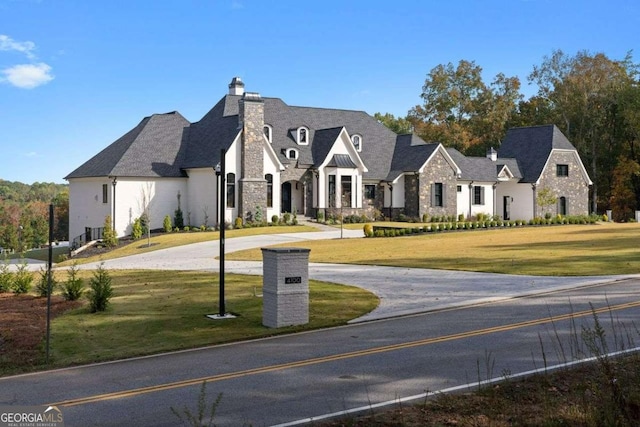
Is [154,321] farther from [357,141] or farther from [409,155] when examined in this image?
[357,141]

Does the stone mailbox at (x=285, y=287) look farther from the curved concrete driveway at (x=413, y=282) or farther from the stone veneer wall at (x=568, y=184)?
the stone veneer wall at (x=568, y=184)

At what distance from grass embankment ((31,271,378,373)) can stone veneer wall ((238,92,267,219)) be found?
77.6 ft

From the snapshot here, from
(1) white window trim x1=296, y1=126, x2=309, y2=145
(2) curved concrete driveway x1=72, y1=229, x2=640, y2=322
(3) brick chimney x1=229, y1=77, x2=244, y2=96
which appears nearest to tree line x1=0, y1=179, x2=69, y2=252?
(3) brick chimney x1=229, y1=77, x2=244, y2=96

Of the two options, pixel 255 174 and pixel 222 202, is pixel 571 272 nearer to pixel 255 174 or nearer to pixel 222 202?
pixel 222 202

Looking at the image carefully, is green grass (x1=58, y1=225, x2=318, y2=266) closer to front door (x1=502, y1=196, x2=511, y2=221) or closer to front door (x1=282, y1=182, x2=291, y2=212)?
front door (x1=282, y1=182, x2=291, y2=212)

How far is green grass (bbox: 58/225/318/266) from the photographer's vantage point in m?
34.9

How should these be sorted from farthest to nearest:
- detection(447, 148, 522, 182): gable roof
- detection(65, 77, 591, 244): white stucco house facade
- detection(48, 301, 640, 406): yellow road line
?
detection(447, 148, 522, 182): gable roof, detection(65, 77, 591, 244): white stucco house facade, detection(48, 301, 640, 406): yellow road line

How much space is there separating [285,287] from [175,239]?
84.7ft

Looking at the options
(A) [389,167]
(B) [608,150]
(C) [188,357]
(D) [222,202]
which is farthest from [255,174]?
(B) [608,150]

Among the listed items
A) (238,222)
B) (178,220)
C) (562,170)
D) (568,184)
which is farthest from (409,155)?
(178,220)

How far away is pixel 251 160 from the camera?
144 ft

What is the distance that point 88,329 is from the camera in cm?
1352

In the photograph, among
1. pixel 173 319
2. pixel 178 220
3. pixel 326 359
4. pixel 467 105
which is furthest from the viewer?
pixel 467 105

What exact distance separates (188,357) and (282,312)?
2.75 meters
